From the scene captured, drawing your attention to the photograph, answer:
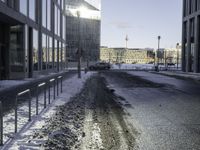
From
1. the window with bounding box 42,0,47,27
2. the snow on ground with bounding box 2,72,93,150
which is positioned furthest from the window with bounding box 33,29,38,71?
the snow on ground with bounding box 2,72,93,150

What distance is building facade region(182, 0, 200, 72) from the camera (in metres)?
60.4

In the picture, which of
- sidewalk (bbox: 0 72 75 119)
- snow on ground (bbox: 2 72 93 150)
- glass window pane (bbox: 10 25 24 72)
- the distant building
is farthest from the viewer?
the distant building

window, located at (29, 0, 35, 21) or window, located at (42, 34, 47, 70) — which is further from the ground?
window, located at (29, 0, 35, 21)

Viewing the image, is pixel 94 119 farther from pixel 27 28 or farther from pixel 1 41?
pixel 27 28

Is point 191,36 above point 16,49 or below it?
above

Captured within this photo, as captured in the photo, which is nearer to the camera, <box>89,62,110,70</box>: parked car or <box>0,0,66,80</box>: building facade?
<box>0,0,66,80</box>: building facade

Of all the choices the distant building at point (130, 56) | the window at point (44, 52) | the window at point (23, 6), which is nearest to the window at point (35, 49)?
the window at point (44, 52)

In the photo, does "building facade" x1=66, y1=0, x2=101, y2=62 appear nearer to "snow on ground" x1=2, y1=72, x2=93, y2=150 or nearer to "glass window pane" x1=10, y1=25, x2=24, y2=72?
"glass window pane" x1=10, y1=25, x2=24, y2=72

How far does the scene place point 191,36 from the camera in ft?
213

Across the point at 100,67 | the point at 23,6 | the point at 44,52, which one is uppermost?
the point at 23,6

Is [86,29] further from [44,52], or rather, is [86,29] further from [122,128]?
[122,128]

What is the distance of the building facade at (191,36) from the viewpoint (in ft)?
198

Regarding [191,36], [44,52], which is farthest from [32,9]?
[191,36]

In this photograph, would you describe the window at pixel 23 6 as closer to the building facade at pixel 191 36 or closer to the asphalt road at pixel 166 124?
the asphalt road at pixel 166 124
